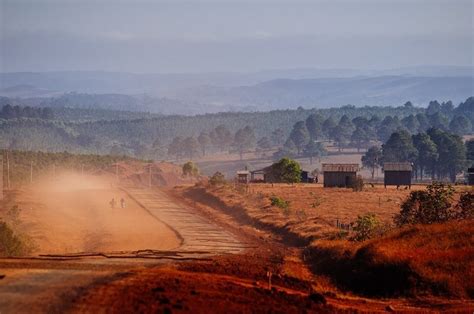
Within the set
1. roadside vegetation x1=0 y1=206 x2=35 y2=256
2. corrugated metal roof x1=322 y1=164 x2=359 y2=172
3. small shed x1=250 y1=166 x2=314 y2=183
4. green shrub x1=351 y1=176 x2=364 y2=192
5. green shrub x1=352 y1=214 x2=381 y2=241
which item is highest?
green shrub x1=352 y1=214 x2=381 y2=241

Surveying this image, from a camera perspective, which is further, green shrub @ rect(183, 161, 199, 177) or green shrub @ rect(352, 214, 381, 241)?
green shrub @ rect(183, 161, 199, 177)

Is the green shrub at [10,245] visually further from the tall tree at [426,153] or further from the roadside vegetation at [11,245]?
the tall tree at [426,153]

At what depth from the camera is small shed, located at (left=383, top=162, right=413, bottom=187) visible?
101m

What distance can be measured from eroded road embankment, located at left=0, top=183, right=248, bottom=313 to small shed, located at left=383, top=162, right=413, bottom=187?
29693mm

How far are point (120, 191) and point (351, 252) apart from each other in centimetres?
6459

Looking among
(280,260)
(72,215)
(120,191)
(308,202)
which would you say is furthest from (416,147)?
(280,260)

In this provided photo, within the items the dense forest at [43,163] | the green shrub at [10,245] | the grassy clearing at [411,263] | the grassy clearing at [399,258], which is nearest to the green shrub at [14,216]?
the green shrub at [10,245]

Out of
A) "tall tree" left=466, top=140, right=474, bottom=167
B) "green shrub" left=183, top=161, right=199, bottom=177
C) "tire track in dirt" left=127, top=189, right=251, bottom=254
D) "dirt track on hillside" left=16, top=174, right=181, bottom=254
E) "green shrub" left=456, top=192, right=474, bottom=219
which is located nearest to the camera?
"green shrub" left=456, top=192, right=474, bottom=219

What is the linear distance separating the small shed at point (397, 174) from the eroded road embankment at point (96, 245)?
97.4 ft

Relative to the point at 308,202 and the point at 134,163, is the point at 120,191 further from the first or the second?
the point at 134,163

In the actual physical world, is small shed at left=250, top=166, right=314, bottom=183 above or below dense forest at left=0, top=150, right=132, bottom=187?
below

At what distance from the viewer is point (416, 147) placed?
157500 millimetres

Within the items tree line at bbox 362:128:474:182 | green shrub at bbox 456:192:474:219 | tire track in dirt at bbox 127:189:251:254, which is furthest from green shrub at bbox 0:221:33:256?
tree line at bbox 362:128:474:182

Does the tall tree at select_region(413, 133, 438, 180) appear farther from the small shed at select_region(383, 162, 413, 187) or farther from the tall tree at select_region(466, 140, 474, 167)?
the small shed at select_region(383, 162, 413, 187)
